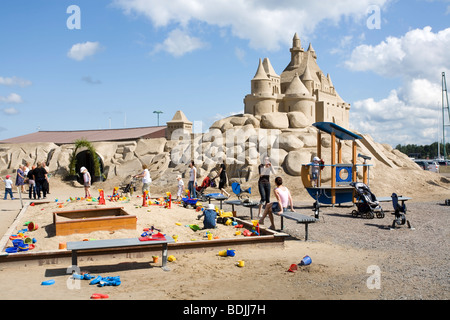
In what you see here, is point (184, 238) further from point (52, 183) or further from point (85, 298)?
point (52, 183)

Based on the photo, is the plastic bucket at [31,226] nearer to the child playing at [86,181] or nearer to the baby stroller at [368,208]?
the child playing at [86,181]

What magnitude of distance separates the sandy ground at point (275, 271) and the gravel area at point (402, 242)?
0.02 meters

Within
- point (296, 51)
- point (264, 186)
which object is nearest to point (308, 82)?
point (296, 51)

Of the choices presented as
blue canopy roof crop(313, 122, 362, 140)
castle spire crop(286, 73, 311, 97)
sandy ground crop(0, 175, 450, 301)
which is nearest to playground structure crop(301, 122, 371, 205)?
blue canopy roof crop(313, 122, 362, 140)

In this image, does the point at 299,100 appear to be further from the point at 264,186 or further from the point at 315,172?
the point at 264,186

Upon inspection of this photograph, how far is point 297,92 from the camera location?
29953mm

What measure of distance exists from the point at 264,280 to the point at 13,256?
394 cm

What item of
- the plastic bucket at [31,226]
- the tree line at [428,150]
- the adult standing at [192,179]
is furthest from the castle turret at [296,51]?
the tree line at [428,150]

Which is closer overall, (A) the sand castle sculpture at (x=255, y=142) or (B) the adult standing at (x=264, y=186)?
(B) the adult standing at (x=264, y=186)

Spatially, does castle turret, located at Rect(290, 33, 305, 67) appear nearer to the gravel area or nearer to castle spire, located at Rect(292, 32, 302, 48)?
castle spire, located at Rect(292, 32, 302, 48)

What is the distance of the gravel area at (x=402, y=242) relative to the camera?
526 centimetres

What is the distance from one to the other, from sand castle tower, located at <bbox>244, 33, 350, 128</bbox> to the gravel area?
660 inches

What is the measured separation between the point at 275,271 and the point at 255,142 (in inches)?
710
